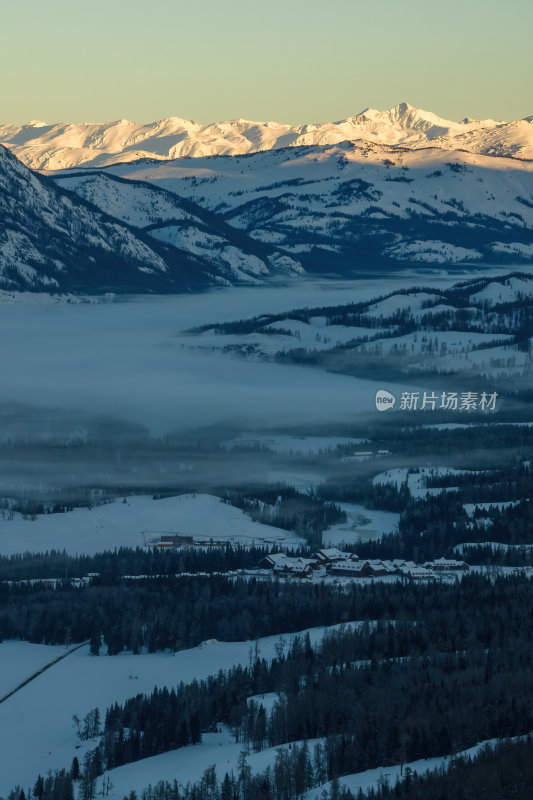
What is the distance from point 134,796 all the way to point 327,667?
41.3 meters

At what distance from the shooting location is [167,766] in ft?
527

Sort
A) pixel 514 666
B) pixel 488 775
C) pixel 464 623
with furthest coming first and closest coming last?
pixel 464 623 < pixel 514 666 < pixel 488 775

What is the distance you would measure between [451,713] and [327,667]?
2868cm

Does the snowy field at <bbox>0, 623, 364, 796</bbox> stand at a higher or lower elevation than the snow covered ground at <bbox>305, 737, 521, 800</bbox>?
lower

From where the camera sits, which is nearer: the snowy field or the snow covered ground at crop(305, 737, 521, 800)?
the snow covered ground at crop(305, 737, 521, 800)

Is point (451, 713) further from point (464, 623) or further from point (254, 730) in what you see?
point (464, 623)

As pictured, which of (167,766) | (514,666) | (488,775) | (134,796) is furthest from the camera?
(514,666)

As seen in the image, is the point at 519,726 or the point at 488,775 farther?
the point at 519,726

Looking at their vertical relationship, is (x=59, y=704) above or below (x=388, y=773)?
below

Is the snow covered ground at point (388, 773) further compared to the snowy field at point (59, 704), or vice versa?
the snowy field at point (59, 704)

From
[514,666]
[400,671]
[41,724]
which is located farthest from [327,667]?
[41,724]

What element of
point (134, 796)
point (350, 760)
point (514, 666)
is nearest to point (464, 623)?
point (514, 666)

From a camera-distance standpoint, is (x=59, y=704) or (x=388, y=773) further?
(x=59, y=704)

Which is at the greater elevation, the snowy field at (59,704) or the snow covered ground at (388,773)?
the snow covered ground at (388,773)
